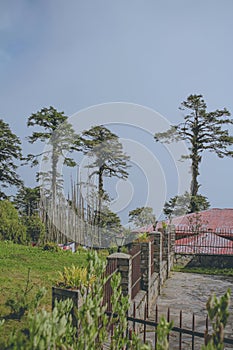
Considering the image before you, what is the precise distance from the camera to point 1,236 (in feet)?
50.4

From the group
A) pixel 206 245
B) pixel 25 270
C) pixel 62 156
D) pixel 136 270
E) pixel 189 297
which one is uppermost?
pixel 62 156

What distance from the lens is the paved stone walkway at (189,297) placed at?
20.9ft

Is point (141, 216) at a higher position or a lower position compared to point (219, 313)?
higher

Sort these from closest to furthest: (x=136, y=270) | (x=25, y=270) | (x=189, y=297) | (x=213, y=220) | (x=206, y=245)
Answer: (x=136, y=270)
(x=25, y=270)
(x=189, y=297)
(x=206, y=245)
(x=213, y=220)

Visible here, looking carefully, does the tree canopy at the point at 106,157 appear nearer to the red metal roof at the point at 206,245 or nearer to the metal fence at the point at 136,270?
the red metal roof at the point at 206,245

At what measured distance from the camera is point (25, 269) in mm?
8773

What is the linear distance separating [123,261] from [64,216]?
13.8 metres

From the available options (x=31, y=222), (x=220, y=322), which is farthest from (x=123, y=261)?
(x=31, y=222)

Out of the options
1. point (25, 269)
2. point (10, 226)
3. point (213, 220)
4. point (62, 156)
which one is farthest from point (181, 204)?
point (25, 269)

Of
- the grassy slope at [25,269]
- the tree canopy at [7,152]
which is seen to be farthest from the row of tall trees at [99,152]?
the grassy slope at [25,269]

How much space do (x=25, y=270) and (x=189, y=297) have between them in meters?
3.80

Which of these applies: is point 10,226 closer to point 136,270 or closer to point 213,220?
point 213,220

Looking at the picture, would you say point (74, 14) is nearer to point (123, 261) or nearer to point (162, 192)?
point (123, 261)

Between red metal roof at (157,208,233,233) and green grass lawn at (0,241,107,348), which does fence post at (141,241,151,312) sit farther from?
red metal roof at (157,208,233,233)
